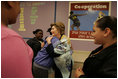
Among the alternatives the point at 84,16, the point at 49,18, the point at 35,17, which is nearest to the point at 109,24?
the point at 84,16

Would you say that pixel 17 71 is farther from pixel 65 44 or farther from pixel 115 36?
pixel 65 44

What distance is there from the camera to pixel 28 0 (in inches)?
123

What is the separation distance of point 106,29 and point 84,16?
187 centimetres

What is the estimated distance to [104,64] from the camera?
2.71 feet

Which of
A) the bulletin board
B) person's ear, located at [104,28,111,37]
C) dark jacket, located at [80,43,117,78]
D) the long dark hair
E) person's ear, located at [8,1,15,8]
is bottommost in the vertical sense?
dark jacket, located at [80,43,117,78]

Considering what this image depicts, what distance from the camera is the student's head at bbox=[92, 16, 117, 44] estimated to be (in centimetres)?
85

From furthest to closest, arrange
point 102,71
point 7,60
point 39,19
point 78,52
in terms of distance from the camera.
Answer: point 39,19 → point 78,52 → point 102,71 → point 7,60

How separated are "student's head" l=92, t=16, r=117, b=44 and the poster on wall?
1763 millimetres

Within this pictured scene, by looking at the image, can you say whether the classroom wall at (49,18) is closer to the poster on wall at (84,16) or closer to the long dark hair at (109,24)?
the poster on wall at (84,16)

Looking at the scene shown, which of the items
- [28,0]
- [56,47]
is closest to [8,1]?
[56,47]

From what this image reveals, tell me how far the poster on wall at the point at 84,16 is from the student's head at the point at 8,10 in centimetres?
227

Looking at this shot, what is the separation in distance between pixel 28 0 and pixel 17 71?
2.94 meters

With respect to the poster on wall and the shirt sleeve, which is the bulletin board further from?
the shirt sleeve

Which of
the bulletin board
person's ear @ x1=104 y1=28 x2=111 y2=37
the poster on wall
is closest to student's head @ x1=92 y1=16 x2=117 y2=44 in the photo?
person's ear @ x1=104 y1=28 x2=111 y2=37
